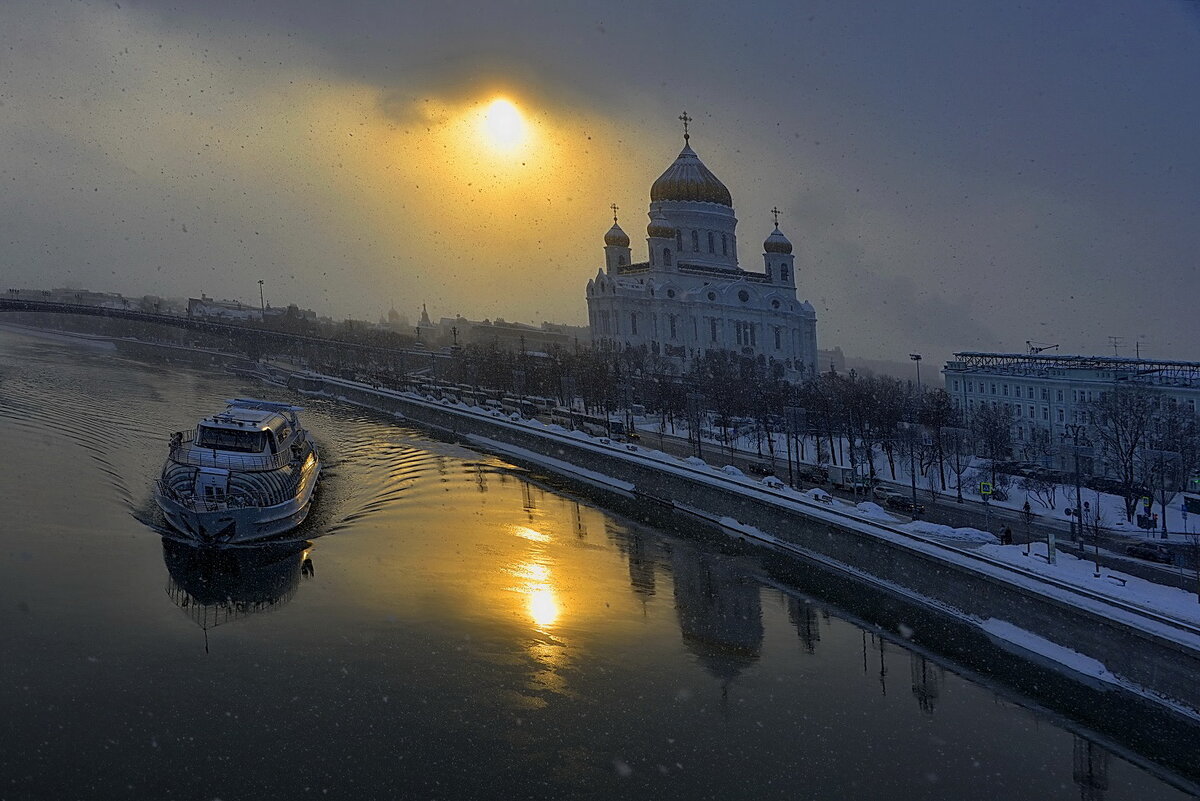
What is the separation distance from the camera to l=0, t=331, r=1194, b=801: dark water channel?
29.3 feet

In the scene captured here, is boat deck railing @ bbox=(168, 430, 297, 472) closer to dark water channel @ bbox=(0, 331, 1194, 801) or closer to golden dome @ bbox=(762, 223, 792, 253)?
dark water channel @ bbox=(0, 331, 1194, 801)

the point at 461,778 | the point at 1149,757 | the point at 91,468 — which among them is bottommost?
the point at 1149,757

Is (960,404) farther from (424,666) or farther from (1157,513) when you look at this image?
(424,666)

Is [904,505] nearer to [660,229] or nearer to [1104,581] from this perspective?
[1104,581]

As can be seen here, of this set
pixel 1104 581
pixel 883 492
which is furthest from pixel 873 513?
pixel 1104 581

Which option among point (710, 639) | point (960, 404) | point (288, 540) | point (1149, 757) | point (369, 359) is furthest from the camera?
point (369, 359)

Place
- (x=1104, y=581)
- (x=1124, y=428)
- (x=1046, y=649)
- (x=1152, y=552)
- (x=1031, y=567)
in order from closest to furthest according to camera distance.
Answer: (x=1046, y=649) < (x=1104, y=581) < (x=1031, y=567) < (x=1152, y=552) < (x=1124, y=428)

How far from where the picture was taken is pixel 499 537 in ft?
60.5

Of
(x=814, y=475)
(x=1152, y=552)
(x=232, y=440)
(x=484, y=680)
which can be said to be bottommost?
(x=484, y=680)

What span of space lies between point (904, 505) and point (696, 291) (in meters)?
32.7

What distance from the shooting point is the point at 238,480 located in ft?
59.4

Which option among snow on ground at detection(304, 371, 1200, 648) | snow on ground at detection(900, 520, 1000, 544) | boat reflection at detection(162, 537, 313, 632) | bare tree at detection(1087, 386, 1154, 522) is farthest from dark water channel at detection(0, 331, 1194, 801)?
bare tree at detection(1087, 386, 1154, 522)

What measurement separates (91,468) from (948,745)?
21.2m

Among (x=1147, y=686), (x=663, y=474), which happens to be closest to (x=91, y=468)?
(x=663, y=474)
